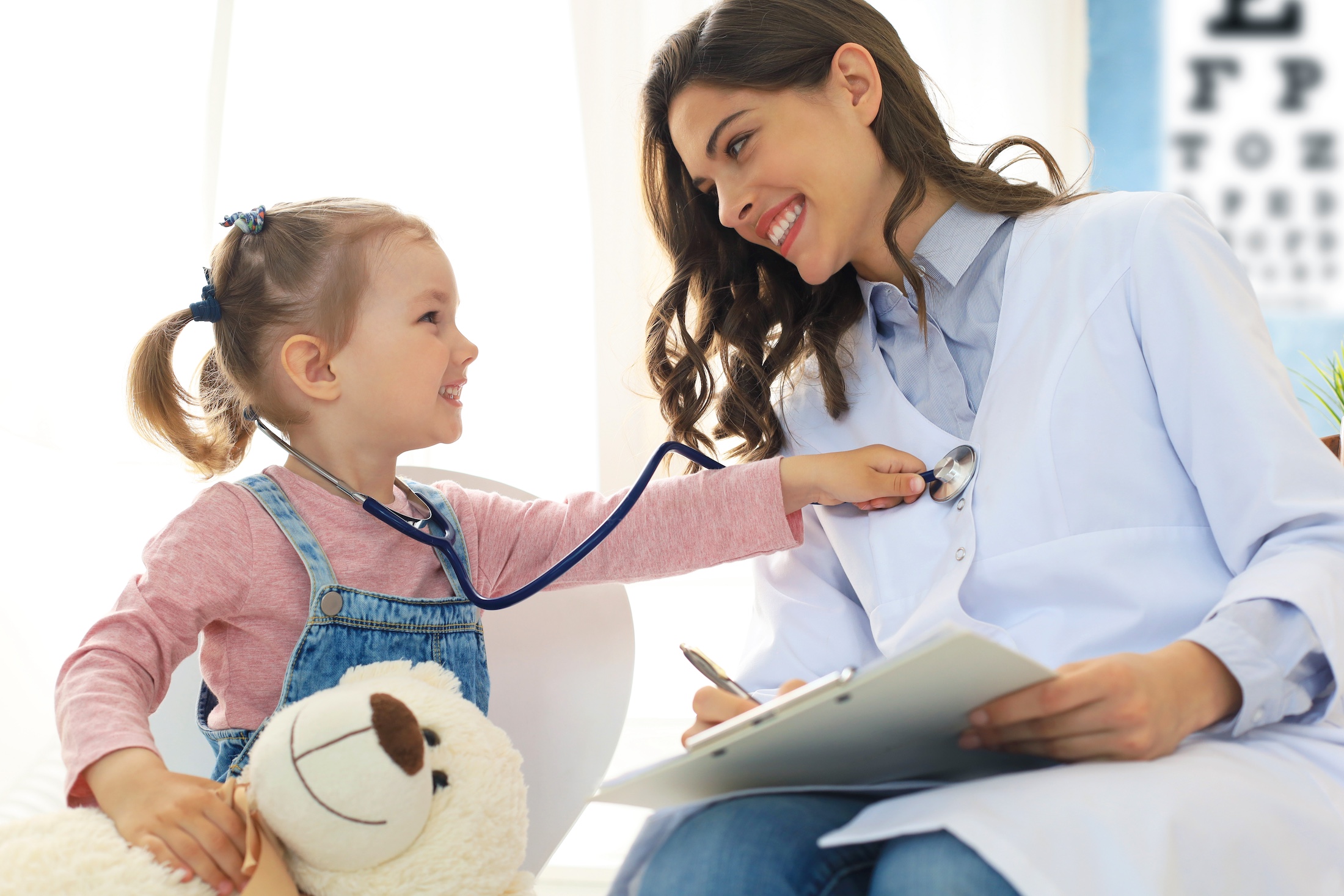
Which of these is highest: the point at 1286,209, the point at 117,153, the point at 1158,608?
the point at 117,153

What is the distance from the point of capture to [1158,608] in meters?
0.89

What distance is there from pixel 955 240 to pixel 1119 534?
388 millimetres

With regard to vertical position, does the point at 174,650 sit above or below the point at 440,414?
below

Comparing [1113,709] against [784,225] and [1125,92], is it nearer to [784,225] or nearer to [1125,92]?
[784,225]

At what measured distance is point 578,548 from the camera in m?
1.09

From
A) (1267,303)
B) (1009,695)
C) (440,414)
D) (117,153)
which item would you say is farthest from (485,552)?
(1267,303)

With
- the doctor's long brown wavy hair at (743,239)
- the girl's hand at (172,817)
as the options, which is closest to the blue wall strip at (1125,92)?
the doctor's long brown wavy hair at (743,239)

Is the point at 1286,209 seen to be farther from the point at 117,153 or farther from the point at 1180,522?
the point at 117,153

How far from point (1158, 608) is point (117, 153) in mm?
2337

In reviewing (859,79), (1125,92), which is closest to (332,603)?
(859,79)

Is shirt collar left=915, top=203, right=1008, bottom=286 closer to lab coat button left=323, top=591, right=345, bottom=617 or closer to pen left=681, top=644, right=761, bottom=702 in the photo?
pen left=681, top=644, right=761, bottom=702

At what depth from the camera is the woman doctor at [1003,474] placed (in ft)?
2.23

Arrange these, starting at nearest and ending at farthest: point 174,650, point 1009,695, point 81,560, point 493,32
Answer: point 1009,695 → point 174,650 → point 81,560 → point 493,32

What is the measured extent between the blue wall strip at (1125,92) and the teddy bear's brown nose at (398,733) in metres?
1.96
